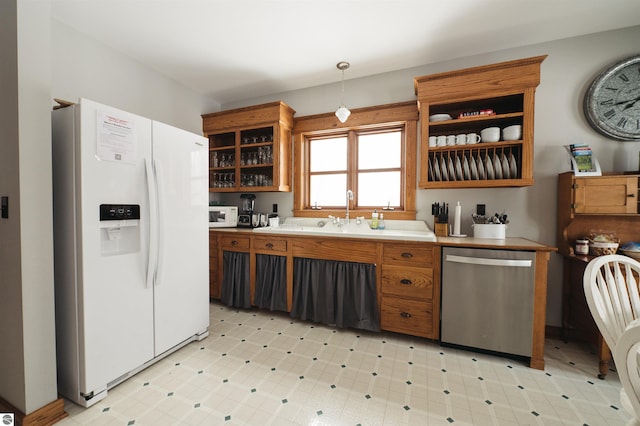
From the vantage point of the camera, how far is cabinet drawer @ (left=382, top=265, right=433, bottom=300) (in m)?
2.07

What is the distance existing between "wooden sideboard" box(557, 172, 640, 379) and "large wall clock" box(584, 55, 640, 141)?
1.41ft

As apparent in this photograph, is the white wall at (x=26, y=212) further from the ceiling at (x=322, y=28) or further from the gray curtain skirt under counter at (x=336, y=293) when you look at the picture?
the gray curtain skirt under counter at (x=336, y=293)

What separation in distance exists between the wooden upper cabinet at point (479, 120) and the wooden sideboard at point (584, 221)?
0.38 metres

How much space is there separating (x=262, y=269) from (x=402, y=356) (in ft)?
5.04

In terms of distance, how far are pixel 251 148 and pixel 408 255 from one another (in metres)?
2.44

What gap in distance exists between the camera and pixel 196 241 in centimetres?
209

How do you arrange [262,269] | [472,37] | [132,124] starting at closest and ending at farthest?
1. [132,124]
2. [472,37]
3. [262,269]

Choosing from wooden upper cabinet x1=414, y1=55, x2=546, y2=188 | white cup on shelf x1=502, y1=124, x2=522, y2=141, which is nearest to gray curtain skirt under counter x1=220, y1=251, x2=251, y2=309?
wooden upper cabinet x1=414, y1=55, x2=546, y2=188

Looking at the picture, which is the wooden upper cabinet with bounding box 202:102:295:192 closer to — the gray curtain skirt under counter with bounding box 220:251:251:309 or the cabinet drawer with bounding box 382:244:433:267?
the gray curtain skirt under counter with bounding box 220:251:251:309

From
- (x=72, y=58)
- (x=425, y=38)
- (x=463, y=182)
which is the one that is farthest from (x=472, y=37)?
(x=72, y=58)

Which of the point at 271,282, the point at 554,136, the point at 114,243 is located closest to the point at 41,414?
the point at 114,243

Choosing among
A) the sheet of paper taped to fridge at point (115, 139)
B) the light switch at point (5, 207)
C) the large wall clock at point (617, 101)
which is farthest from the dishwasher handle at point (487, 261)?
the light switch at point (5, 207)

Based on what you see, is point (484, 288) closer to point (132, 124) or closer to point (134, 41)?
point (132, 124)

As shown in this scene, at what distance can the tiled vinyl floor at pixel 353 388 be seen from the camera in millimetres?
1382
